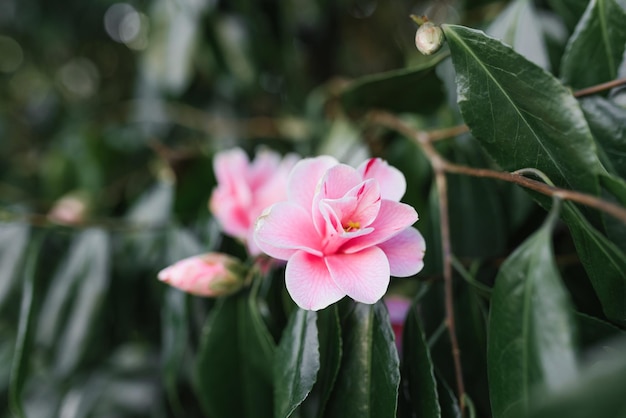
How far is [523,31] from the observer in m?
0.65

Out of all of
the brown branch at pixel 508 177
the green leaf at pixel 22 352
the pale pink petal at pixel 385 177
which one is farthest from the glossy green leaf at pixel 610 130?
the green leaf at pixel 22 352

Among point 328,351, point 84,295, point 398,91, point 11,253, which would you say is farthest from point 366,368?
point 11,253

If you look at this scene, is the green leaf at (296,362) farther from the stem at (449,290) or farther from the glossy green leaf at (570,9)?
the glossy green leaf at (570,9)

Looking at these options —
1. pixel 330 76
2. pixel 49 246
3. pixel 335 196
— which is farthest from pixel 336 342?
pixel 330 76

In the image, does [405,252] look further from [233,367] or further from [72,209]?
[72,209]

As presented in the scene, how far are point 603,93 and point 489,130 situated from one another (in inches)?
6.2

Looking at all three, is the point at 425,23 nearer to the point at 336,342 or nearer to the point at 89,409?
the point at 336,342

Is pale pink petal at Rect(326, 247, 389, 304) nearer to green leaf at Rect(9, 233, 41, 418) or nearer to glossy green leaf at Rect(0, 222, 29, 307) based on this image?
green leaf at Rect(9, 233, 41, 418)

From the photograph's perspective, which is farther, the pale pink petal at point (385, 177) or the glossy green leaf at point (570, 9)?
the glossy green leaf at point (570, 9)

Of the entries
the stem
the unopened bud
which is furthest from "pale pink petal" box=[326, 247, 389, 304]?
the unopened bud

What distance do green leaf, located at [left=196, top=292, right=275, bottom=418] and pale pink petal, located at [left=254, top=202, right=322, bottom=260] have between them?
0.16 metres

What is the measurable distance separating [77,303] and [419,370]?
54cm

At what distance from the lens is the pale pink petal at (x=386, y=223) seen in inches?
17.8

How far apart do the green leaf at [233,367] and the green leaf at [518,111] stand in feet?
1.05
